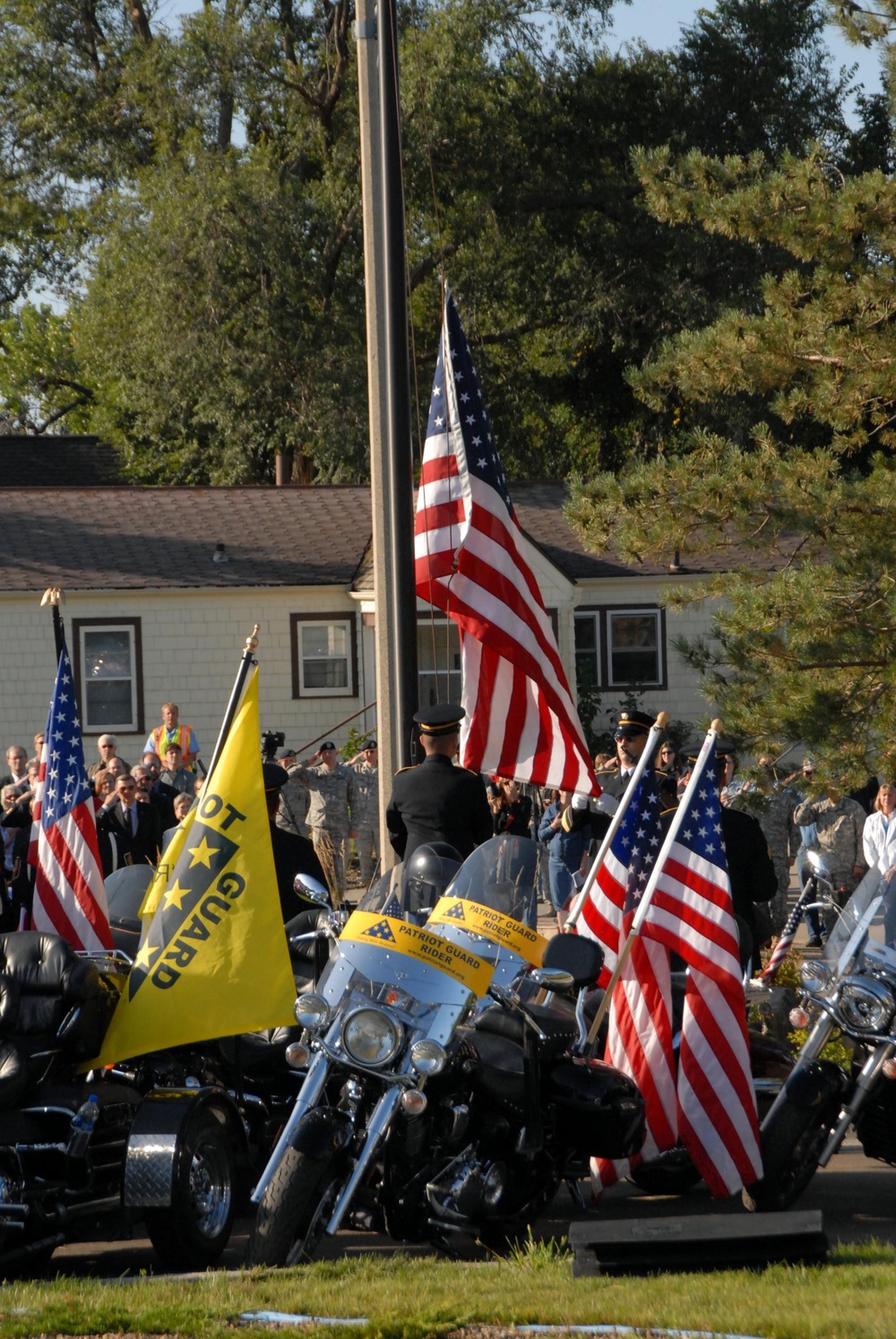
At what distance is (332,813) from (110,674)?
8.50 m

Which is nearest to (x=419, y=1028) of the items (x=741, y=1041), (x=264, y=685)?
(x=741, y=1041)

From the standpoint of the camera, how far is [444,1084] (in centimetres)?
618

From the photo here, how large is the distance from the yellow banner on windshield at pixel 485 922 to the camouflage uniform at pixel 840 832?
815 centimetres

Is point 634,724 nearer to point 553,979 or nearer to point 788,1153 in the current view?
point 788,1153

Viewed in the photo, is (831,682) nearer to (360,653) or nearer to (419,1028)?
(419,1028)

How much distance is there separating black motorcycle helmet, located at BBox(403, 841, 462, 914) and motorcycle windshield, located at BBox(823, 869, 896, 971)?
5.53 ft

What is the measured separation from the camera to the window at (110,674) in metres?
25.1

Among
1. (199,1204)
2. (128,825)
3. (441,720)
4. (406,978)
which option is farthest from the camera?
(128,825)

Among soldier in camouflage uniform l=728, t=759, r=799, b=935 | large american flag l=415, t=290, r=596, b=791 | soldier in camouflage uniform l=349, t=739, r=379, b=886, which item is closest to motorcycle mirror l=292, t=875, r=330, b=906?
large american flag l=415, t=290, r=596, b=791

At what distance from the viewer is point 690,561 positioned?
2633 centimetres

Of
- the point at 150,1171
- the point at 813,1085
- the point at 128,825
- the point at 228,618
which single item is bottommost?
the point at 150,1171

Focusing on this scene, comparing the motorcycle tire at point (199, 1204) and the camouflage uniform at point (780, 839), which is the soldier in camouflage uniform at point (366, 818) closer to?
the camouflage uniform at point (780, 839)

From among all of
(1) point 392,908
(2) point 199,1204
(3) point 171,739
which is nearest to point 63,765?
(1) point 392,908

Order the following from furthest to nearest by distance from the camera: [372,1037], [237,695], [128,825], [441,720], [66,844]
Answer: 1. [128,825]
2. [441,720]
3. [66,844]
4. [237,695]
5. [372,1037]
